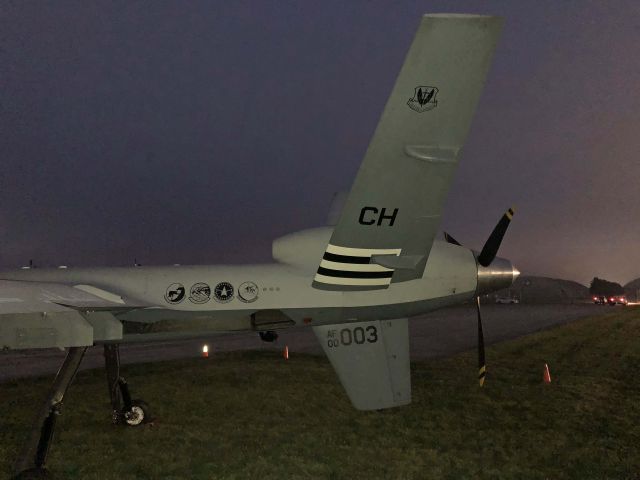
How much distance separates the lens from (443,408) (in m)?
11.8

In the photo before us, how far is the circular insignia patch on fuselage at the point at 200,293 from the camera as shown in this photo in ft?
28.0

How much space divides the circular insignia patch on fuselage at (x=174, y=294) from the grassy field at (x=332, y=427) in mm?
3074

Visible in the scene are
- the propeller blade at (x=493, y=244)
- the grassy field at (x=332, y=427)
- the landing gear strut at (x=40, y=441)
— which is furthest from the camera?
the propeller blade at (x=493, y=244)

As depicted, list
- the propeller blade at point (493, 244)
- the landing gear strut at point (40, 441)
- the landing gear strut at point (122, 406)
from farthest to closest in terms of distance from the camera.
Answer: the landing gear strut at point (122, 406)
the propeller blade at point (493, 244)
the landing gear strut at point (40, 441)

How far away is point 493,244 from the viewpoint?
29.0ft

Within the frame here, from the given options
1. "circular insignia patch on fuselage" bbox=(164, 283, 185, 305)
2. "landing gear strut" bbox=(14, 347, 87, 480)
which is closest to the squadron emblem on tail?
"circular insignia patch on fuselage" bbox=(164, 283, 185, 305)

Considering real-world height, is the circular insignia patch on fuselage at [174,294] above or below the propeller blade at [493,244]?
below

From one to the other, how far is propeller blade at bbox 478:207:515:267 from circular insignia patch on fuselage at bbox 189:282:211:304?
5.57 metres

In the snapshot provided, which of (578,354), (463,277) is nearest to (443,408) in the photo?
(463,277)

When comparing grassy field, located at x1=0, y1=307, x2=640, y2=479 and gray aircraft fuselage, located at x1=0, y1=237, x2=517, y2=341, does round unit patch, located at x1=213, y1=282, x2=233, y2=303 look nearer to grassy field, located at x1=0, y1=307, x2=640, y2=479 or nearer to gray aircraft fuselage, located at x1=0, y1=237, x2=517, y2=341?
gray aircraft fuselage, located at x1=0, y1=237, x2=517, y2=341

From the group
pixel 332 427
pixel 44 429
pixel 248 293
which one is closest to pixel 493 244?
pixel 248 293

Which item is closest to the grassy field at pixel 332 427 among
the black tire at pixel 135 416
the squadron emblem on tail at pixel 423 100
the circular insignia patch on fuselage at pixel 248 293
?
the black tire at pixel 135 416

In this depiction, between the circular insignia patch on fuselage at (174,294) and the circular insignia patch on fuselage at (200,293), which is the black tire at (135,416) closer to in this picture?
the circular insignia patch on fuselage at (174,294)

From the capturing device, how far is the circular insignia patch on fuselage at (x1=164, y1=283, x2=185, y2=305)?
8.55 meters
